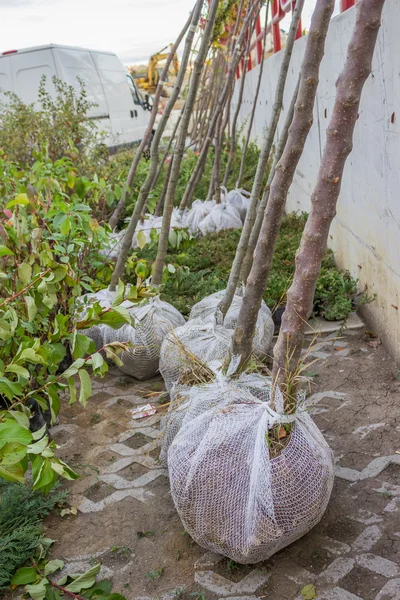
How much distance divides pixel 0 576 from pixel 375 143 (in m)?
2.77

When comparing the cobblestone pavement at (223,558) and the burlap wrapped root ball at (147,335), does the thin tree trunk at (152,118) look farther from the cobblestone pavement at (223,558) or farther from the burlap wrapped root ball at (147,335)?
the cobblestone pavement at (223,558)

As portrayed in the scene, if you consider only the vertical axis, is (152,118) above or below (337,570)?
above

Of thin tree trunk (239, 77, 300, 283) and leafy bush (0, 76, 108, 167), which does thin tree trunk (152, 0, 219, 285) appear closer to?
thin tree trunk (239, 77, 300, 283)

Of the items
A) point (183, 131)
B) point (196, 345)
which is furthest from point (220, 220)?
point (196, 345)

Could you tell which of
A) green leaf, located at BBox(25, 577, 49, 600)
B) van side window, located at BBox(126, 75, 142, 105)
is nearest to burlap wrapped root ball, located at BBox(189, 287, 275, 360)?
green leaf, located at BBox(25, 577, 49, 600)

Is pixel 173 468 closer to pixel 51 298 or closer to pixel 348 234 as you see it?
pixel 51 298

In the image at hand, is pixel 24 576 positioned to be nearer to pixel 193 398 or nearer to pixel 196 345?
pixel 193 398

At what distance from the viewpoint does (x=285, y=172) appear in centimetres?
251

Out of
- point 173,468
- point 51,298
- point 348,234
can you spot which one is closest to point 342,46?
point 348,234

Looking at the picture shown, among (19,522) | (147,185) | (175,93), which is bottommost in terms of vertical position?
(19,522)

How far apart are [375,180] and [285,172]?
138 cm

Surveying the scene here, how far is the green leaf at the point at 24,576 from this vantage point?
7.64ft

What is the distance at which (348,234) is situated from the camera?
4.58 metres

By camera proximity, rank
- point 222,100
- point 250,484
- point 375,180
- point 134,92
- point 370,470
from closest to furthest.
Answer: point 250,484 → point 370,470 → point 375,180 → point 222,100 → point 134,92
